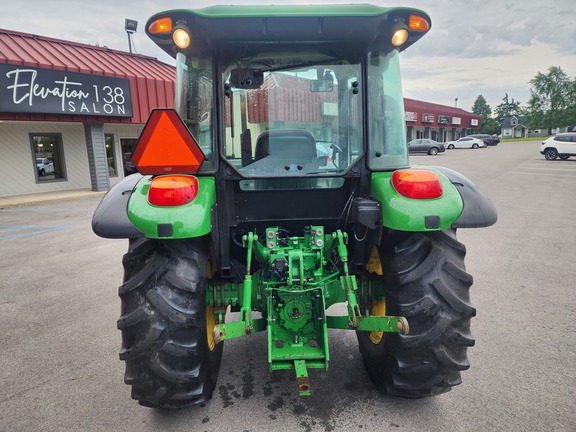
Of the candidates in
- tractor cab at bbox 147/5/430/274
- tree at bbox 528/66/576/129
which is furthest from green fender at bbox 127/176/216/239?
tree at bbox 528/66/576/129

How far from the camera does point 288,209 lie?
269 cm

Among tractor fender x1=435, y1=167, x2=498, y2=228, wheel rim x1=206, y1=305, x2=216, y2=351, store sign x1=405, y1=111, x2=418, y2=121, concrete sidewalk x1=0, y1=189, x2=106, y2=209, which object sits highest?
store sign x1=405, y1=111, x2=418, y2=121

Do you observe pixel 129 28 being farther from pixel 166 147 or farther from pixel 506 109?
pixel 506 109

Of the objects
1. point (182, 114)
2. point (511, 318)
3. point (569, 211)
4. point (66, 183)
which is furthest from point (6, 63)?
point (569, 211)

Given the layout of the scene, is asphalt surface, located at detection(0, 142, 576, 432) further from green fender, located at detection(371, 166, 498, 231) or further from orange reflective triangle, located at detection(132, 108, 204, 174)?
orange reflective triangle, located at detection(132, 108, 204, 174)

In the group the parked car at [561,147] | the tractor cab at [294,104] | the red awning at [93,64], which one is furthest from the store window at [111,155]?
the parked car at [561,147]

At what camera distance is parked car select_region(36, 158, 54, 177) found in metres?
15.7

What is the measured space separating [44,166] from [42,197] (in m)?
2.44

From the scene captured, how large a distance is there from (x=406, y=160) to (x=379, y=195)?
40cm

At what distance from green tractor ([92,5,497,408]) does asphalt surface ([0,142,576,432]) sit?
264 millimetres

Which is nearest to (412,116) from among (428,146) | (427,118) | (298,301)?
(427,118)

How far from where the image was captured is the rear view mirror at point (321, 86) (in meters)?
2.55

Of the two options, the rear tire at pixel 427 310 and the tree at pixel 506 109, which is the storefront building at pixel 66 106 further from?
the tree at pixel 506 109

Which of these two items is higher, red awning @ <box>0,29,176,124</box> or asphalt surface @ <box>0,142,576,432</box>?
red awning @ <box>0,29,176,124</box>
